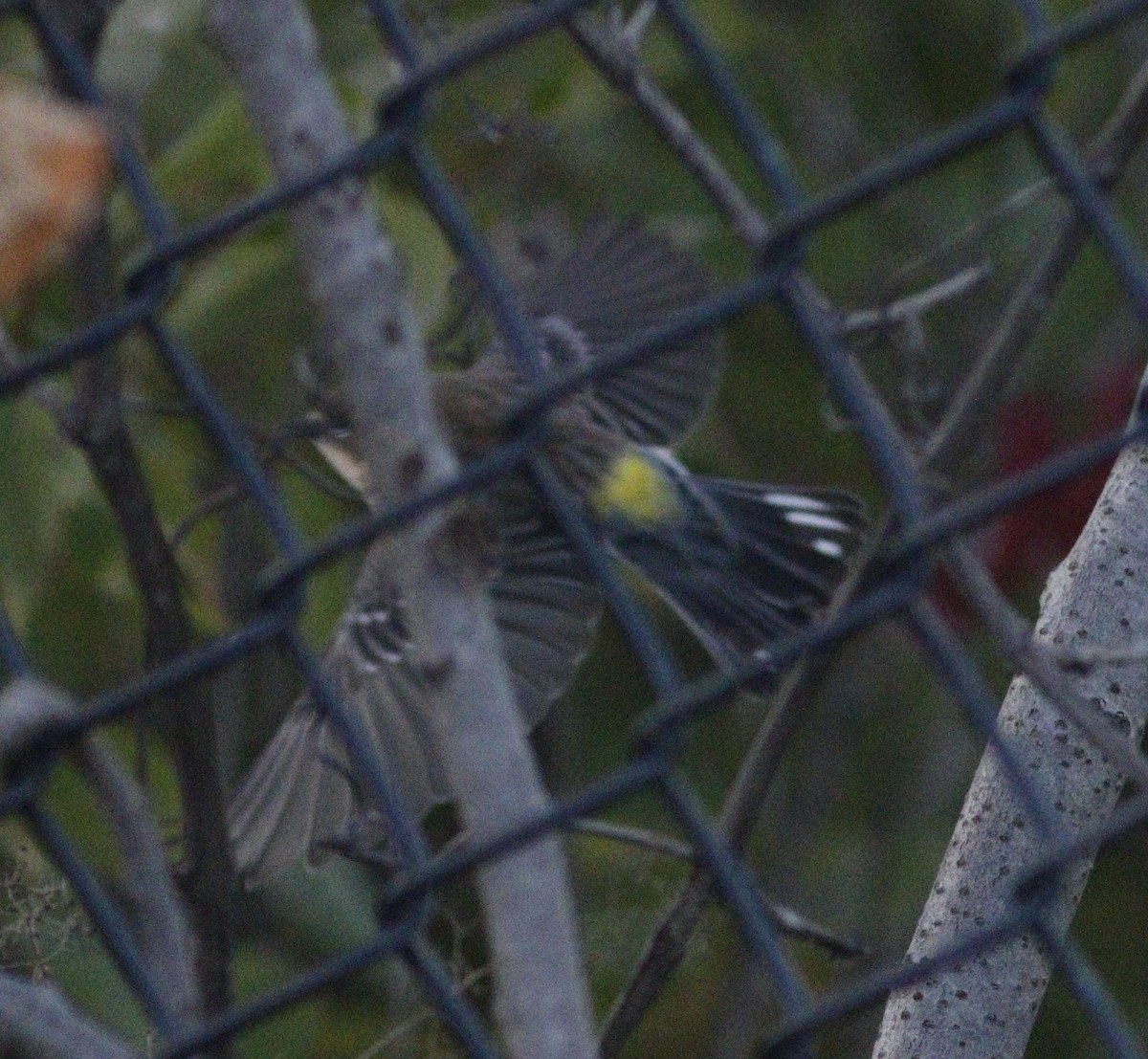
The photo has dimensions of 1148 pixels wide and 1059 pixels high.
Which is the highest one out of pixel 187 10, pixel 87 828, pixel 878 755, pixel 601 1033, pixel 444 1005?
pixel 187 10

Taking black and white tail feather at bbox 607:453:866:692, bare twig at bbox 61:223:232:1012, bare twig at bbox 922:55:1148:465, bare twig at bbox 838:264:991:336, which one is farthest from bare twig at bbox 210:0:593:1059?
black and white tail feather at bbox 607:453:866:692

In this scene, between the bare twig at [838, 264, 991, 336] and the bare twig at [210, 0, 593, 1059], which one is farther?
the bare twig at [838, 264, 991, 336]

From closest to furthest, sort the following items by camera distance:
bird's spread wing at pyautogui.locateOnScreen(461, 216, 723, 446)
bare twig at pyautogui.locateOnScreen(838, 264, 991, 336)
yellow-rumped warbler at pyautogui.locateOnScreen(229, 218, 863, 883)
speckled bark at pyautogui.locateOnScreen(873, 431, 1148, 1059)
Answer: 1. speckled bark at pyautogui.locateOnScreen(873, 431, 1148, 1059)
2. bare twig at pyautogui.locateOnScreen(838, 264, 991, 336)
3. yellow-rumped warbler at pyautogui.locateOnScreen(229, 218, 863, 883)
4. bird's spread wing at pyautogui.locateOnScreen(461, 216, 723, 446)

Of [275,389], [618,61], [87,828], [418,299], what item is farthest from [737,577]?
[618,61]

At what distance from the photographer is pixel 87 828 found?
2355 mm

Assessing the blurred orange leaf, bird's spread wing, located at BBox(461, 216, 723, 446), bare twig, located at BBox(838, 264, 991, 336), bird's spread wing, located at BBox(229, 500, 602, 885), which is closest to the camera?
the blurred orange leaf

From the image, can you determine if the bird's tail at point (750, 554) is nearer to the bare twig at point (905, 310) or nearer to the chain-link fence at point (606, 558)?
the bare twig at point (905, 310)

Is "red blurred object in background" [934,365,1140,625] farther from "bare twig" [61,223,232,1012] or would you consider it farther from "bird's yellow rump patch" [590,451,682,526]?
"bare twig" [61,223,232,1012]

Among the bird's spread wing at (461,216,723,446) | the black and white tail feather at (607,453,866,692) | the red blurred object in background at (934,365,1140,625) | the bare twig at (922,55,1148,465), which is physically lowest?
the red blurred object in background at (934,365,1140,625)

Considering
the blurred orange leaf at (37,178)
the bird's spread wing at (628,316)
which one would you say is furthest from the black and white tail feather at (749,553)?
Result: the blurred orange leaf at (37,178)

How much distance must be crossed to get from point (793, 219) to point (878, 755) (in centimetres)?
298

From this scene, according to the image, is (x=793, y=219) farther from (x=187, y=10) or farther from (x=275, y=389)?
(x=275, y=389)

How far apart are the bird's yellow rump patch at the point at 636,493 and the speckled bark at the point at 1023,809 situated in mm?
1695

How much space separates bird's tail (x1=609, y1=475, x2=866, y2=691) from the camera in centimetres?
321
